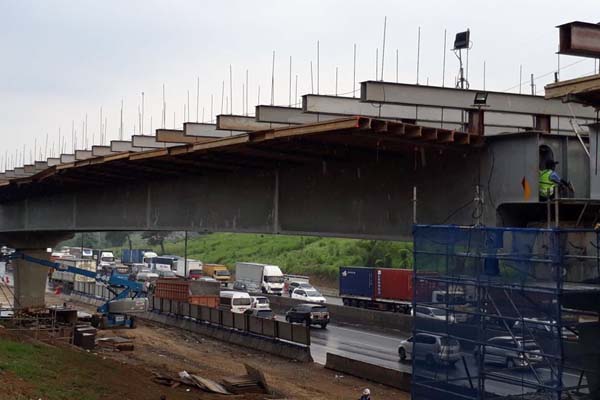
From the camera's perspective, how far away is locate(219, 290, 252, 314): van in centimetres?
4953

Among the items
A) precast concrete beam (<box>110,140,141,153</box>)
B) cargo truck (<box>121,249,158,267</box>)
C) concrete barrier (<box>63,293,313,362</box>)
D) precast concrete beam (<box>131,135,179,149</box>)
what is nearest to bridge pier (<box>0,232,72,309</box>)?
concrete barrier (<box>63,293,313,362</box>)

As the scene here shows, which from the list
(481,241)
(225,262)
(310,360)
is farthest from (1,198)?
(225,262)

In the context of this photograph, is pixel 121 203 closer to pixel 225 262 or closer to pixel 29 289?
pixel 29 289

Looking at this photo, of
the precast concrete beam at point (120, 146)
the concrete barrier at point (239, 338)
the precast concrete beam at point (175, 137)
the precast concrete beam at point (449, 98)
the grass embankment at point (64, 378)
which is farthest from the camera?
the concrete barrier at point (239, 338)

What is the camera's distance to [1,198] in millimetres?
42531

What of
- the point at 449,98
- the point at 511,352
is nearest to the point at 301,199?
the point at 449,98

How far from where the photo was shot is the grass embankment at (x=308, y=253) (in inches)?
3002

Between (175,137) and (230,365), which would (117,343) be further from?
(175,137)

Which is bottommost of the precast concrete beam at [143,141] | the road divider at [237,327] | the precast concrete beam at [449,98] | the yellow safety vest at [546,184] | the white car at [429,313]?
the road divider at [237,327]

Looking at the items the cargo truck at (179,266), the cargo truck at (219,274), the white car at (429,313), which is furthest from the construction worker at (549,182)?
the cargo truck at (179,266)

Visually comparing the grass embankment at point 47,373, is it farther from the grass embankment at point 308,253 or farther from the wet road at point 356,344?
the grass embankment at point 308,253

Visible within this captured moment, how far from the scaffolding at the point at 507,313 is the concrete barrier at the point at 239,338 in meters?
15.3

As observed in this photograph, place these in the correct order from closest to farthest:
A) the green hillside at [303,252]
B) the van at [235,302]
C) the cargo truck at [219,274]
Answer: the van at [235,302] < the green hillside at [303,252] < the cargo truck at [219,274]

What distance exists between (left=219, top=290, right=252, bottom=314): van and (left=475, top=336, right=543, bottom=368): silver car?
3416 cm
